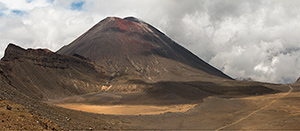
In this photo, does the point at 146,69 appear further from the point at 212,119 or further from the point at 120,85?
the point at 212,119

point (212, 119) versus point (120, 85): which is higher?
point (120, 85)

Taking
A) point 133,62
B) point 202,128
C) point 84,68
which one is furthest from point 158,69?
point 202,128

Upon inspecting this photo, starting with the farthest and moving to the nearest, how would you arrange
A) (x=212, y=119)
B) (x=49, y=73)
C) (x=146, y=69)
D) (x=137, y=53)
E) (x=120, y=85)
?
(x=137, y=53) < (x=146, y=69) < (x=120, y=85) < (x=49, y=73) < (x=212, y=119)

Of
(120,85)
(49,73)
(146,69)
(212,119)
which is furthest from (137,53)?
(212,119)

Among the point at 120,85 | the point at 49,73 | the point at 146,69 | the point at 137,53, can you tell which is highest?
the point at 137,53

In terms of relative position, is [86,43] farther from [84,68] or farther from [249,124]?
[249,124]

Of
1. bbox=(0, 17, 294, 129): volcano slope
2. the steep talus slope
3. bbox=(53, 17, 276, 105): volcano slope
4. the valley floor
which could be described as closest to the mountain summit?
bbox=(53, 17, 276, 105): volcano slope
